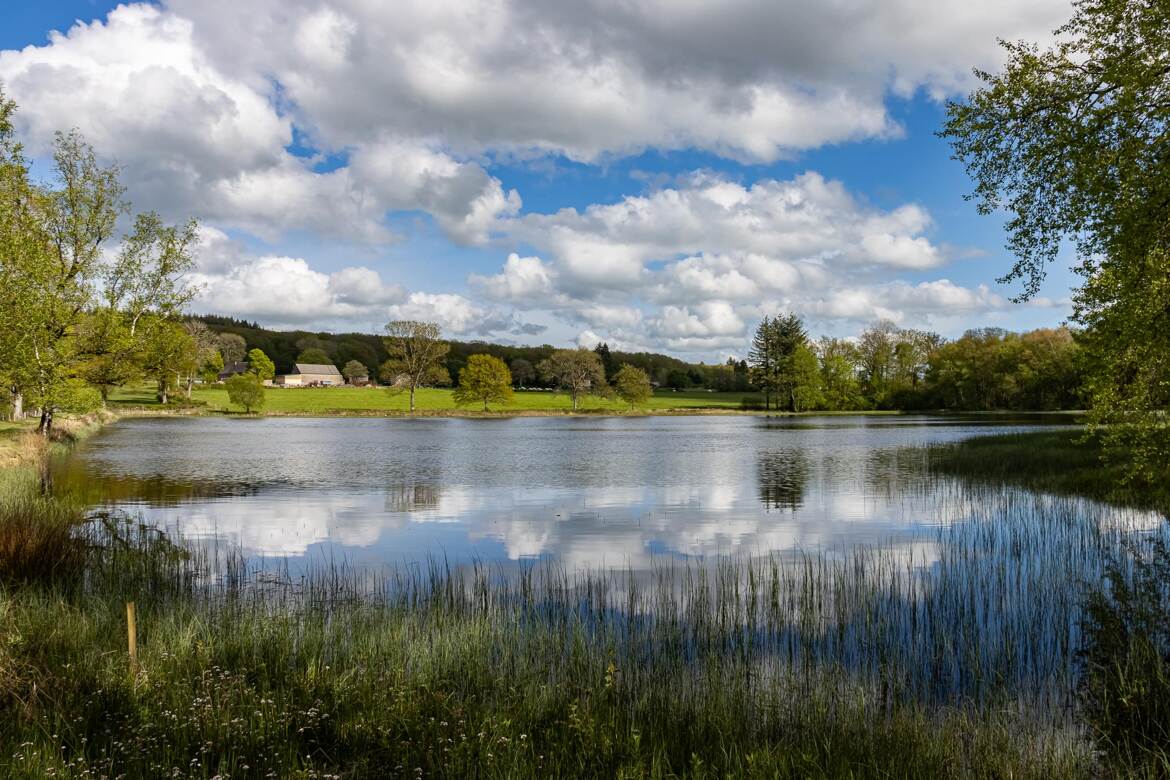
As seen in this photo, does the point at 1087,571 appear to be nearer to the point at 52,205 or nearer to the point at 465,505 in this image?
the point at 465,505

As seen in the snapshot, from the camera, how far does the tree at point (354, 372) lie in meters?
165

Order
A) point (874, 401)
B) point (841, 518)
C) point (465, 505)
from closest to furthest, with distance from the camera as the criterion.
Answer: point (841, 518)
point (465, 505)
point (874, 401)

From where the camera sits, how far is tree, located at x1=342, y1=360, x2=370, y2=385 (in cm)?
16500

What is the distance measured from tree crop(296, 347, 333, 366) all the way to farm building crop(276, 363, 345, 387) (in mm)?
2736

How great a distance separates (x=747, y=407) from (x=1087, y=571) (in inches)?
4442

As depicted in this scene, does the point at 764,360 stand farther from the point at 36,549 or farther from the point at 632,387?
the point at 36,549

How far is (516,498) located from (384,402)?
91.3 metres

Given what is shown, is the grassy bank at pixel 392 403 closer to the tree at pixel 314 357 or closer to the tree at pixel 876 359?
the tree at pixel 876 359

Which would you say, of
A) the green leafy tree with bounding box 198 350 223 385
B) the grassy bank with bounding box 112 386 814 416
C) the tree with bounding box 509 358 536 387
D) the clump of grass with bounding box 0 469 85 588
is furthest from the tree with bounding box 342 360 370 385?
the clump of grass with bounding box 0 469 85 588

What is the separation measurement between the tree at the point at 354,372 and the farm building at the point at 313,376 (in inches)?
83.2

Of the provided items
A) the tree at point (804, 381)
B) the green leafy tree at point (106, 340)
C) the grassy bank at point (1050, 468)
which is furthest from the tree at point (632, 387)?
the green leafy tree at point (106, 340)

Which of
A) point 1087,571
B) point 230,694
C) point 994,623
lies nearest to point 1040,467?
point 1087,571

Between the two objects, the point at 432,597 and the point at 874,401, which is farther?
the point at 874,401

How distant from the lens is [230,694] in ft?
21.6
